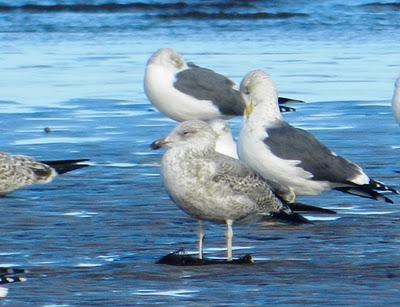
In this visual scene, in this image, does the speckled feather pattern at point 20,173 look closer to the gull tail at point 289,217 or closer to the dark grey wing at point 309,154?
the dark grey wing at point 309,154

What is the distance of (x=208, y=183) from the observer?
806cm

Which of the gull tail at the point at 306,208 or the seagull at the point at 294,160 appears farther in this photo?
the seagull at the point at 294,160

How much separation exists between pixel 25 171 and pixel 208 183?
9.61ft

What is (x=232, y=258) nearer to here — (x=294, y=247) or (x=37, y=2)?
(x=294, y=247)

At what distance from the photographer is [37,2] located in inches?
1150

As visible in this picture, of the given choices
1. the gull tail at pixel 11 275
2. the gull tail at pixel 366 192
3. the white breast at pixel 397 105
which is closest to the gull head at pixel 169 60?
the white breast at pixel 397 105

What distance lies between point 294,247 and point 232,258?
51cm

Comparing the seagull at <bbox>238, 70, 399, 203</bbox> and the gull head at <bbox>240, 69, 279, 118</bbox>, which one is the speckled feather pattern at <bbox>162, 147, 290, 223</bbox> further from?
the gull head at <bbox>240, 69, 279, 118</bbox>

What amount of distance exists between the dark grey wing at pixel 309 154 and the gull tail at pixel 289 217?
1.12 metres

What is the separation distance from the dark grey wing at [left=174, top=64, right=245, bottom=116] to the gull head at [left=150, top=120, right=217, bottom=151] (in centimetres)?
577

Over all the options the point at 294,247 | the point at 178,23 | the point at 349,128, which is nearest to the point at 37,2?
the point at 178,23

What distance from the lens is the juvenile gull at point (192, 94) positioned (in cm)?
1398

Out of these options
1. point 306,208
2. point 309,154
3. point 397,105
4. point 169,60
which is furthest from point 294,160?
point 169,60

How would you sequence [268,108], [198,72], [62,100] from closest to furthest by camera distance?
[268,108] → [198,72] → [62,100]
